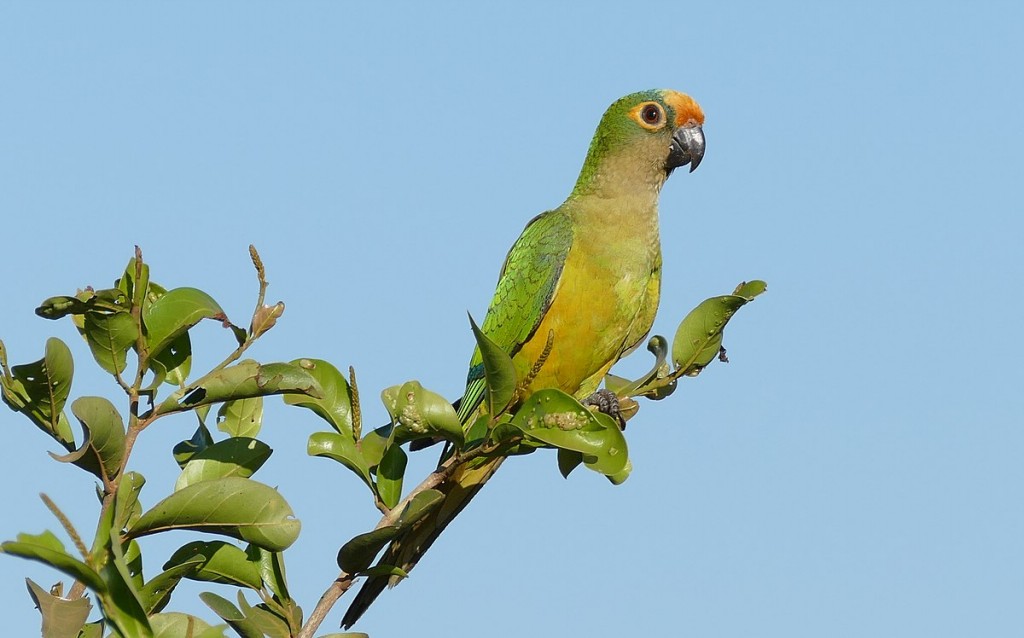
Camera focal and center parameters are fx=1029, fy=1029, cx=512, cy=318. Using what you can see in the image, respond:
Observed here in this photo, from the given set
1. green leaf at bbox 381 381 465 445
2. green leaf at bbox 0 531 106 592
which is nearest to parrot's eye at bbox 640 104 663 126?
green leaf at bbox 381 381 465 445

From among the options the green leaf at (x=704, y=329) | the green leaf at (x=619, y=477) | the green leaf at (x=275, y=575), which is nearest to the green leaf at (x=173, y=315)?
the green leaf at (x=275, y=575)

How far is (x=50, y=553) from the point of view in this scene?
2225 millimetres

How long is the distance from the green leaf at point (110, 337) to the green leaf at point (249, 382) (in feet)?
0.73

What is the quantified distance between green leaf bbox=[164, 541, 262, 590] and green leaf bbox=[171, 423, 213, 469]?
0.30 meters

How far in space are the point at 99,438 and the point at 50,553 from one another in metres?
0.44

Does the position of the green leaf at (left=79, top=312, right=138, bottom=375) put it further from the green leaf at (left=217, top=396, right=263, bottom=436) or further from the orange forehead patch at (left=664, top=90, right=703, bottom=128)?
the orange forehead patch at (left=664, top=90, right=703, bottom=128)

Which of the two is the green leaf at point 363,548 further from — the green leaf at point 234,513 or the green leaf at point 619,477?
the green leaf at point 619,477

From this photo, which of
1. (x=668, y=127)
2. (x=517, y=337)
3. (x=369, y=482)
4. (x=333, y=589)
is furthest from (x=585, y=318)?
(x=333, y=589)

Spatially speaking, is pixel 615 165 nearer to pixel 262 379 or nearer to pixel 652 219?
pixel 652 219

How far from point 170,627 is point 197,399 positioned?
0.62 m

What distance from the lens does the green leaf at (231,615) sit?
2971 millimetres

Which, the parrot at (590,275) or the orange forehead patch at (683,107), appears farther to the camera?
the orange forehead patch at (683,107)

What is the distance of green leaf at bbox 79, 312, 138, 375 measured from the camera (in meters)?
2.87

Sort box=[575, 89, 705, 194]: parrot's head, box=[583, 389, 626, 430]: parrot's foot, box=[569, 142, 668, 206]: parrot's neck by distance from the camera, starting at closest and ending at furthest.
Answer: box=[583, 389, 626, 430]: parrot's foot < box=[569, 142, 668, 206]: parrot's neck < box=[575, 89, 705, 194]: parrot's head
